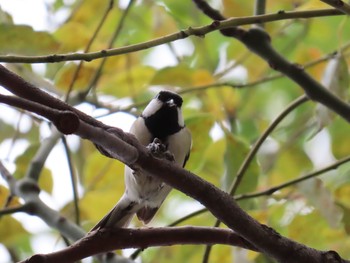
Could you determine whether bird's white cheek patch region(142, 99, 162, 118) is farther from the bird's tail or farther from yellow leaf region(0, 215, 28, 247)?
yellow leaf region(0, 215, 28, 247)

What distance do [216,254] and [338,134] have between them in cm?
25

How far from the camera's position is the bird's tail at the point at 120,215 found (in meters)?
0.77

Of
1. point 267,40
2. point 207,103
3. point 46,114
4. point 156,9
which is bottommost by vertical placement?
point 46,114

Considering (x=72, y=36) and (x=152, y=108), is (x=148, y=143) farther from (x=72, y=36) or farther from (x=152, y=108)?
(x=72, y=36)

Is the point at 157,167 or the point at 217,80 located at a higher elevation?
the point at 217,80

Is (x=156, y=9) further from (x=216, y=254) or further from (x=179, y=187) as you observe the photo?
(x=179, y=187)

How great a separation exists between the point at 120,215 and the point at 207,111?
36 centimetres

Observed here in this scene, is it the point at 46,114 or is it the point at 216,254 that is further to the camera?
the point at 216,254

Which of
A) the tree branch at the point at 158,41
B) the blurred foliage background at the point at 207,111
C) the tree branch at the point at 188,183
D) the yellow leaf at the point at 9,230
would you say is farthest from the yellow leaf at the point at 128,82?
the tree branch at the point at 188,183

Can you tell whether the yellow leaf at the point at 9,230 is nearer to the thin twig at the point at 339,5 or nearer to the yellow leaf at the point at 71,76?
the yellow leaf at the point at 71,76

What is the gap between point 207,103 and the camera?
3.85 feet

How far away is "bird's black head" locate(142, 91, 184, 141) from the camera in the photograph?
97 cm

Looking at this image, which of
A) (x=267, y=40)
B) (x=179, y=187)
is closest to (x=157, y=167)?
(x=179, y=187)

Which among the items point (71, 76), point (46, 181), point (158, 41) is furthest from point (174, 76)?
point (158, 41)
